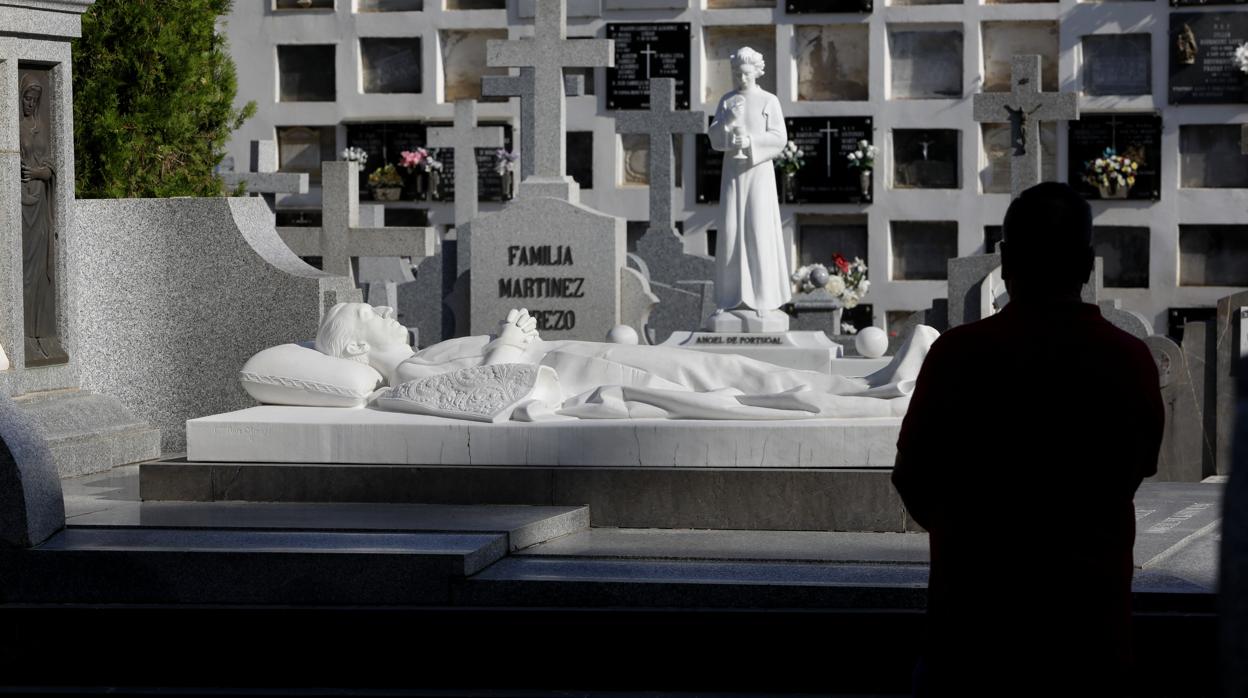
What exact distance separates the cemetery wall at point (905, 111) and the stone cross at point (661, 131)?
13.6 feet

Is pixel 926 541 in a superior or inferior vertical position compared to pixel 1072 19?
inferior

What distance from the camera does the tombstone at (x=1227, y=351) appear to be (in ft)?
32.0

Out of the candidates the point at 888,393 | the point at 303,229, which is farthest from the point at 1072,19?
the point at 888,393

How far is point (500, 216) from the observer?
1074cm

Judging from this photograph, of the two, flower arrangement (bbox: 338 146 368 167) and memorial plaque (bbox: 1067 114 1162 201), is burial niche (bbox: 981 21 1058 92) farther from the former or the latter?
flower arrangement (bbox: 338 146 368 167)

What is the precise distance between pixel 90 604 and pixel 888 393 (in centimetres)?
277

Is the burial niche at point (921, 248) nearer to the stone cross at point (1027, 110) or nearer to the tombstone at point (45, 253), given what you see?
the stone cross at point (1027, 110)

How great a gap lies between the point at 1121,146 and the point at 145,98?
12231 millimetres

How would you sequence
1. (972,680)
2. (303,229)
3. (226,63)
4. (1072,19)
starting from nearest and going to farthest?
(972,680) < (226,63) < (303,229) < (1072,19)

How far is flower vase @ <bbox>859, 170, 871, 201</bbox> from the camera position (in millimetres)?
18484

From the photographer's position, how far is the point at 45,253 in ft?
22.9

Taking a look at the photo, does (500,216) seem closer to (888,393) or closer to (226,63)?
(226,63)

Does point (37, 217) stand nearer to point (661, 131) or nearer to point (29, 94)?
point (29, 94)

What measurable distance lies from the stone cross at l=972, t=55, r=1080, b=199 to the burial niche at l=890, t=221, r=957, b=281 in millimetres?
5552
